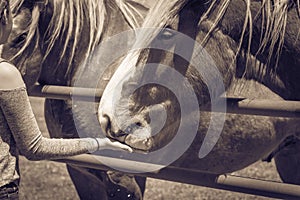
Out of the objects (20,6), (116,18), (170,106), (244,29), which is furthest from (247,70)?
(20,6)

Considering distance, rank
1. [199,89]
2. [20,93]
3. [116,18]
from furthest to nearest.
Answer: [116,18]
[199,89]
[20,93]

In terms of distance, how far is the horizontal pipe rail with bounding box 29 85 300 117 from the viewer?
1.44 m

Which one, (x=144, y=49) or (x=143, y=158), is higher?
(x=144, y=49)

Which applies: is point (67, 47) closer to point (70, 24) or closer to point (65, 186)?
point (70, 24)

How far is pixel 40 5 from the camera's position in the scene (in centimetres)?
191

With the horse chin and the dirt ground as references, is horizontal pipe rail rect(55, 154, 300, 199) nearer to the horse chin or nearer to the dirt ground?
the horse chin

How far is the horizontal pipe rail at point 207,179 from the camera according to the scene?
146 cm

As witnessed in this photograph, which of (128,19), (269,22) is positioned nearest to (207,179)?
(269,22)

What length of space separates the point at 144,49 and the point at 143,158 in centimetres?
40

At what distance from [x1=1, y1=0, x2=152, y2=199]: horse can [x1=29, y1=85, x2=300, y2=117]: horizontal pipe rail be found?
4.3 inches

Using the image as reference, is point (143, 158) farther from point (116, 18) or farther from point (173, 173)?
point (116, 18)

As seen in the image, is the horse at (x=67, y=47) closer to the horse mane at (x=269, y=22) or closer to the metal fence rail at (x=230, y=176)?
the metal fence rail at (x=230, y=176)

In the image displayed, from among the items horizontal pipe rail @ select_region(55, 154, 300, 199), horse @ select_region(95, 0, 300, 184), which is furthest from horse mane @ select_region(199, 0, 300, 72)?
horizontal pipe rail @ select_region(55, 154, 300, 199)

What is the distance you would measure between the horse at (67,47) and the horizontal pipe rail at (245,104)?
0.11 metres
